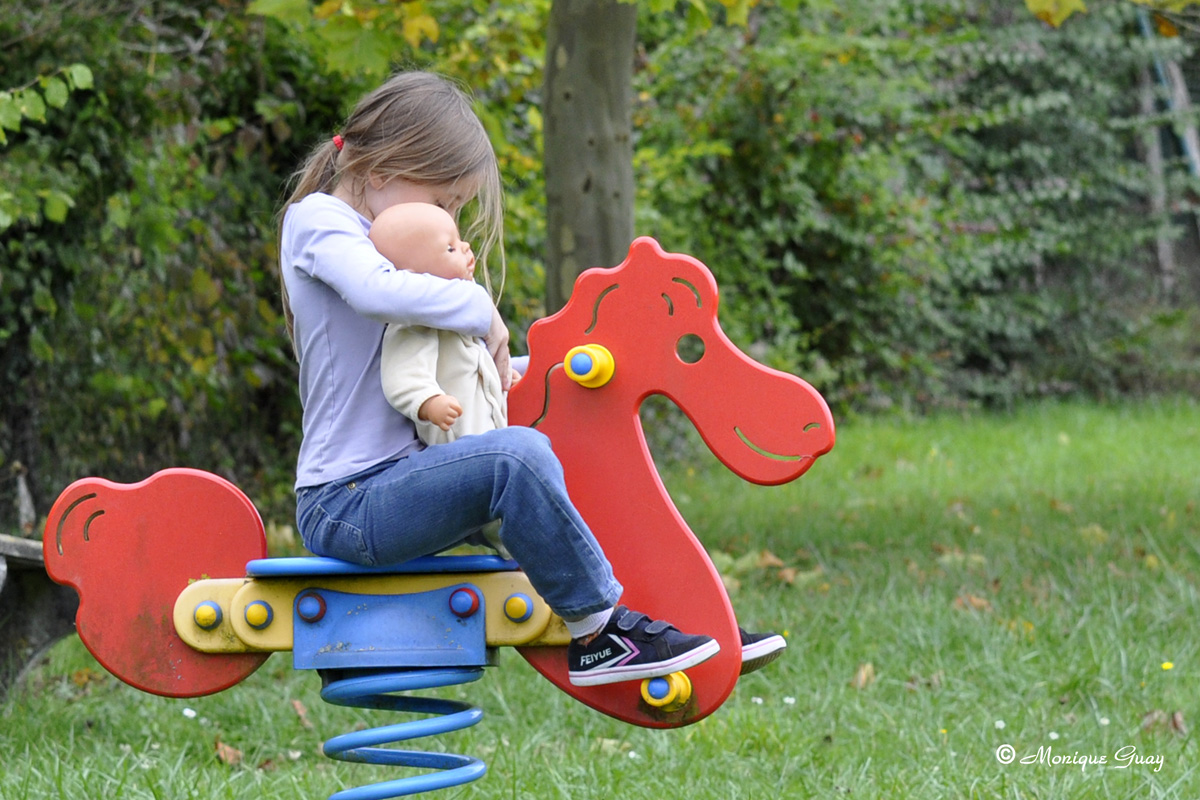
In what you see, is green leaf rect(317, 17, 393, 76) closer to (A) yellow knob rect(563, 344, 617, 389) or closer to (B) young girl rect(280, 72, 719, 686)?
(B) young girl rect(280, 72, 719, 686)

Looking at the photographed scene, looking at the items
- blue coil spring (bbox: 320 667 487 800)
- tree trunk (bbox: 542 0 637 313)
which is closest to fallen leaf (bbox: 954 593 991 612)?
tree trunk (bbox: 542 0 637 313)

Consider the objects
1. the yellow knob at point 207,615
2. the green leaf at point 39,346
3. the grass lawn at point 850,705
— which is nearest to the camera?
the yellow knob at point 207,615

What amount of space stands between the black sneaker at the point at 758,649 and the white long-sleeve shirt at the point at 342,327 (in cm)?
67

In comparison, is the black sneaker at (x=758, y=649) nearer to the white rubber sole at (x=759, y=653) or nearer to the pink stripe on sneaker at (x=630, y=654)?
the white rubber sole at (x=759, y=653)

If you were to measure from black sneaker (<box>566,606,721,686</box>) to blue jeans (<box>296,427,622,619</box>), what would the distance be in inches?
3.0

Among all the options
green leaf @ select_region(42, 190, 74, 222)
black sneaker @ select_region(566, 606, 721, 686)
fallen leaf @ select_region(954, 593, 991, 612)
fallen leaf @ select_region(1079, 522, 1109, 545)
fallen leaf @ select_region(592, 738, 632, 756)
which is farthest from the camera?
fallen leaf @ select_region(1079, 522, 1109, 545)

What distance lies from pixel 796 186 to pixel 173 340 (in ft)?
18.6

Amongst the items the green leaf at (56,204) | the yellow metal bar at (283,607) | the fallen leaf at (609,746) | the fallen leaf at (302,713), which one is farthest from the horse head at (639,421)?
the green leaf at (56,204)

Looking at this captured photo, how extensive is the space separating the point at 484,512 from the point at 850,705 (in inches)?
71.0

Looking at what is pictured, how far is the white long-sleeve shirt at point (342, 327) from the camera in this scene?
195cm

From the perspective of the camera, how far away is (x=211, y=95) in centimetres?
571

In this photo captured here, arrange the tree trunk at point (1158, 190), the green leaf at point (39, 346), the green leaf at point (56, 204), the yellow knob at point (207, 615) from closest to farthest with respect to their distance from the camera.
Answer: the yellow knob at point (207, 615), the green leaf at point (56, 204), the green leaf at point (39, 346), the tree trunk at point (1158, 190)

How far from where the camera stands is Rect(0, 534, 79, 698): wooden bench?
3.40 meters

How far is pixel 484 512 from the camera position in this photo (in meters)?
1.96
